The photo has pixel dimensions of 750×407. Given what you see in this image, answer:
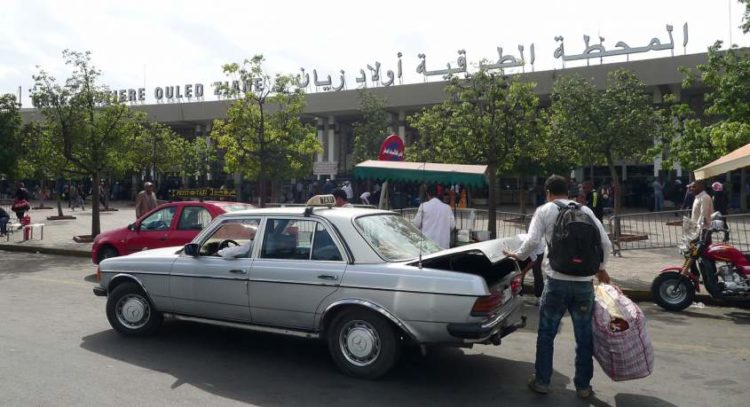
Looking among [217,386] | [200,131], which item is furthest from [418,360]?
[200,131]

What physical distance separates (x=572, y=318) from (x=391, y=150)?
6866mm

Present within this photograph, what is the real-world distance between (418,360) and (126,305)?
10.3ft

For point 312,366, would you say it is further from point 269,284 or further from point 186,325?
point 186,325

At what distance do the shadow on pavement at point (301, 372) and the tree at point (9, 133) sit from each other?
14731 millimetres

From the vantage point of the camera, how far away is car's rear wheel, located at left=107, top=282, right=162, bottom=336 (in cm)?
656

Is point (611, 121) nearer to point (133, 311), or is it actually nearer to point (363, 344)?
point (363, 344)

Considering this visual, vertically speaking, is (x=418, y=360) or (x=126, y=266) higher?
(x=126, y=266)

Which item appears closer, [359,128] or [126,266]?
[126,266]

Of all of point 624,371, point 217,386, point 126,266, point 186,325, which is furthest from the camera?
point 186,325

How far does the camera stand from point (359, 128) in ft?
109

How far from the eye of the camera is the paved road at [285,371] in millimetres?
4910

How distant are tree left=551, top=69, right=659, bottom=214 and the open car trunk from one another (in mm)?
12836

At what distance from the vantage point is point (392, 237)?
5.91 m

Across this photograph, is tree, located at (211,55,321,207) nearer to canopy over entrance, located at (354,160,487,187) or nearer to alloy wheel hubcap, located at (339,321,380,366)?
canopy over entrance, located at (354,160,487,187)
